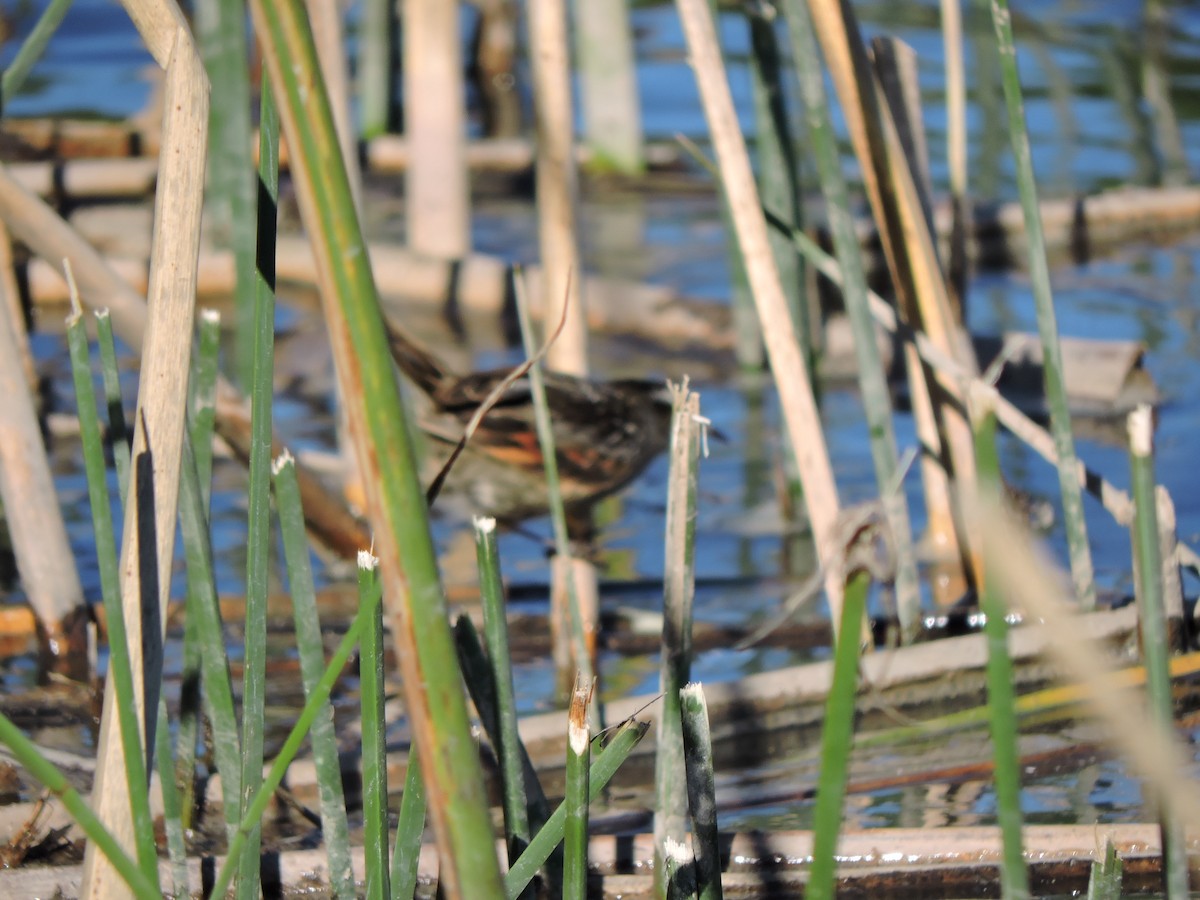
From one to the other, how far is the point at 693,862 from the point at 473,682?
12.0 inches

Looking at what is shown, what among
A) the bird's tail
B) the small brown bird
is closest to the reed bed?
the bird's tail

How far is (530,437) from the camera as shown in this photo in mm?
3822

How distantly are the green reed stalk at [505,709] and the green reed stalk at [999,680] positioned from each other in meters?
0.59

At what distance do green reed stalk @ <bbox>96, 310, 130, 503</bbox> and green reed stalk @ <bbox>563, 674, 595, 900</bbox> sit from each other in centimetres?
55

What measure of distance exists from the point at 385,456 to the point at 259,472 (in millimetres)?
487

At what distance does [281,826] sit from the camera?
2328mm

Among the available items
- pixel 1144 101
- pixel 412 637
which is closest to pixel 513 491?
pixel 412 637

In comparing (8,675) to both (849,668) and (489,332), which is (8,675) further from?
(489,332)

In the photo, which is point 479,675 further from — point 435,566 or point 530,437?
point 530,437

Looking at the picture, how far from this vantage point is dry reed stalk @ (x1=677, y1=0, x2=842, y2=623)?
2551mm

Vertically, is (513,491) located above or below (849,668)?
above

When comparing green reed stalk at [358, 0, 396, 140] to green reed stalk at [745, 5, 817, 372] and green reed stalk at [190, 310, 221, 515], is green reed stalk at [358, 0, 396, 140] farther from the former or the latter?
green reed stalk at [190, 310, 221, 515]

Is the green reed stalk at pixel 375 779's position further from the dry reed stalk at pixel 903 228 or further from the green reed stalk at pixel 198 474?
the dry reed stalk at pixel 903 228

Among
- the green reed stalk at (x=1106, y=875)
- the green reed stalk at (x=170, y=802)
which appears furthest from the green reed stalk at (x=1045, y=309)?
the green reed stalk at (x=170, y=802)
